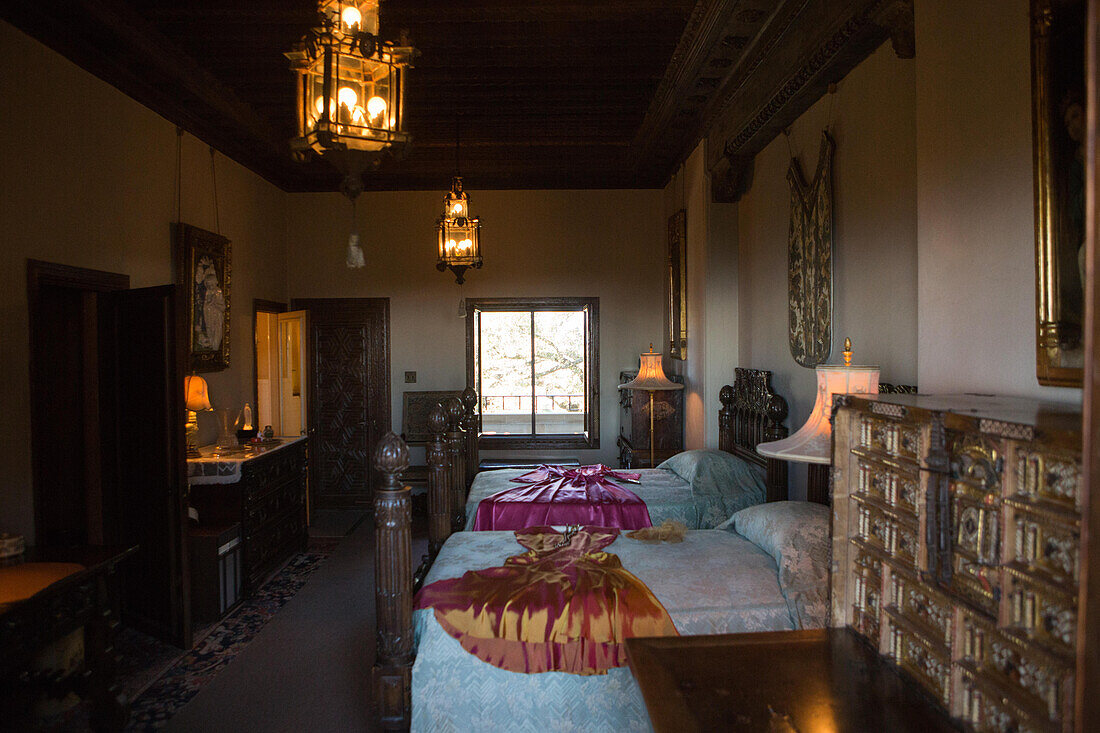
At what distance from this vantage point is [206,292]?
5418 millimetres

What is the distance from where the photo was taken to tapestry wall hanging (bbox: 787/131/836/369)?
369cm

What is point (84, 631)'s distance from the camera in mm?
3004

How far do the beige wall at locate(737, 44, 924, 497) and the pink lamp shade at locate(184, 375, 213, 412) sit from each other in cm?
418

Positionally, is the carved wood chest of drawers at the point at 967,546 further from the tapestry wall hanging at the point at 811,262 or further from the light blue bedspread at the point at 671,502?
the light blue bedspread at the point at 671,502

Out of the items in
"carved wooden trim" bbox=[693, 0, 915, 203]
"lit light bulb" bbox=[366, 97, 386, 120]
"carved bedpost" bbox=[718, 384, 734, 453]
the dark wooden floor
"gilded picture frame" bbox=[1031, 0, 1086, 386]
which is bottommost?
the dark wooden floor

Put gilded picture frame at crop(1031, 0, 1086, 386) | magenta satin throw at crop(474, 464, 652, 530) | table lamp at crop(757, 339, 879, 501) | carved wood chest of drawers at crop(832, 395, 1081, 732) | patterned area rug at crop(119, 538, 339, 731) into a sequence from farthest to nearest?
magenta satin throw at crop(474, 464, 652, 530)
patterned area rug at crop(119, 538, 339, 731)
table lamp at crop(757, 339, 879, 501)
gilded picture frame at crop(1031, 0, 1086, 386)
carved wood chest of drawers at crop(832, 395, 1081, 732)

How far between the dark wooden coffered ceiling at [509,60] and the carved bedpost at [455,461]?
1.84m

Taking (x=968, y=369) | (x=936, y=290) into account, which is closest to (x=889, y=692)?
(x=968, y=369)

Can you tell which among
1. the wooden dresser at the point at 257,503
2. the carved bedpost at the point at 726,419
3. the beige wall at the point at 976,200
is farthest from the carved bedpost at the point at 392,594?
the carved bedpost at the point at 726,419

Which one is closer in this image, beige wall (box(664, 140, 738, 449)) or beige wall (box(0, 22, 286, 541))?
beige wall (box(0, 22, 286, 541))

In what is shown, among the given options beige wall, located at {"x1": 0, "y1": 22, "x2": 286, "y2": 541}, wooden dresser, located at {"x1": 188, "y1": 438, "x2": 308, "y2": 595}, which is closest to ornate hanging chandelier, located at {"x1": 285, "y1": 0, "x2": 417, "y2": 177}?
beige wall, located at {"x1": 0, "y1": 22, "x2": 286, "y2": 541}

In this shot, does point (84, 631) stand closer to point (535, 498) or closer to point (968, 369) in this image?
point (535, 498)

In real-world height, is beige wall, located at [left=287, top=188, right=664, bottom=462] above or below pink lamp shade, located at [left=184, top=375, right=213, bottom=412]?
above

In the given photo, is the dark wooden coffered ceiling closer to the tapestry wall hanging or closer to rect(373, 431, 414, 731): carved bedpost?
the tapestry wall hanging
